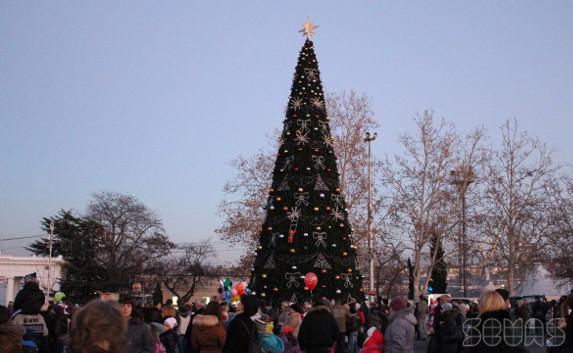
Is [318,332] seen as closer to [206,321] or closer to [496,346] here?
[206,321]

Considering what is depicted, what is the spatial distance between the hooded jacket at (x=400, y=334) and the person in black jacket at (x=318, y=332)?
0.89m

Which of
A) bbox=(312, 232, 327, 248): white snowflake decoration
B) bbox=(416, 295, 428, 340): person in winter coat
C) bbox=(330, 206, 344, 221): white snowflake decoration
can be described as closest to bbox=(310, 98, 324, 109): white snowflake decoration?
bbox=(330, 206, 344, 221): white snowflake decoration

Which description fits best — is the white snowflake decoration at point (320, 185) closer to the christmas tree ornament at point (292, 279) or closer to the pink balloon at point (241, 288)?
the christmas tree ornament at point (292, 279)

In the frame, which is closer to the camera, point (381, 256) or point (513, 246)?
point (513, 246)

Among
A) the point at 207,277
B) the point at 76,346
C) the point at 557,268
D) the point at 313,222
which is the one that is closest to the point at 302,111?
the point at 313,222

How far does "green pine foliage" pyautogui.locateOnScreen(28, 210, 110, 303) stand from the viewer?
59125 mm

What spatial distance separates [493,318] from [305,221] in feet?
62.9

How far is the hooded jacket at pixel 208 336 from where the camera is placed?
8281 millimetres

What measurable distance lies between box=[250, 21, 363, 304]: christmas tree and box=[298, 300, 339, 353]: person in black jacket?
48.3ft

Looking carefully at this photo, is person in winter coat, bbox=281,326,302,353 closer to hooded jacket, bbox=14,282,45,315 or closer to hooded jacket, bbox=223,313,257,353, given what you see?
hooded jacket, bbox=223,313,257,353

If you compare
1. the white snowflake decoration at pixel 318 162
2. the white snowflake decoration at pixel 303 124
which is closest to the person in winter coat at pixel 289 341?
the white snowflake decoration at pixel 318 162

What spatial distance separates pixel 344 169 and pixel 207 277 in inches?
1730

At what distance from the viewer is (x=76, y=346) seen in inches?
141

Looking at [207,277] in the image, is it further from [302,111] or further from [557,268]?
[302,111]
